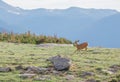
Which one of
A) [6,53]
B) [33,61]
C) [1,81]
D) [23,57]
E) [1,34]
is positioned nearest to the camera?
[1,81]

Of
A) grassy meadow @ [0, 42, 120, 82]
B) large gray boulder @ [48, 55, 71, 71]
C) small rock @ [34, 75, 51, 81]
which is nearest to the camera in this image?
small rock @ [34, 75, 51, 81]

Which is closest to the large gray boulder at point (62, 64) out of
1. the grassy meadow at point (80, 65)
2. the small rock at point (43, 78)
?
the grassy meadow at point (80, 65)

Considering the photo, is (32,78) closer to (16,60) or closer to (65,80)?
(65,80)

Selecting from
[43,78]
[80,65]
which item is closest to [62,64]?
[80,65]

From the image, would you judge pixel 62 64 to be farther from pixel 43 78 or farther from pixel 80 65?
pixel 43 78

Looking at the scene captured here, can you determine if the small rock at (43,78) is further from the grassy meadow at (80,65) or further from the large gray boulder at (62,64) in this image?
the large gray boulder at (62,64)

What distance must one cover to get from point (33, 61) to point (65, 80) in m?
4.67

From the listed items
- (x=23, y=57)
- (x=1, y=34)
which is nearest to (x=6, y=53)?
(x=23, y=57)

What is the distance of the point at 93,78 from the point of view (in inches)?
801

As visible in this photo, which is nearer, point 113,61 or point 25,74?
point 25,74

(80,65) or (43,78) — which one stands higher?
(80,65)

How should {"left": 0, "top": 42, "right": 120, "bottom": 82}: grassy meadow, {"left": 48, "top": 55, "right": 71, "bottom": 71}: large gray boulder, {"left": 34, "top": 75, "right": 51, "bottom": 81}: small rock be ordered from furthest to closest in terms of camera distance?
{"left": 48, "top": 55, "right": 71, "bottom": 71}: large gray boulder → {"left": 0, "top": 42, "right": 120, "bottom": 82}: grassy meadow → {"left": 34, "top": 75, "right": 51, "bottom": 81}: small rock

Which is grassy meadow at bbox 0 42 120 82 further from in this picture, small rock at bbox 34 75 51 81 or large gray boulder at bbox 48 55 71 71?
large gray boulder at bbox 48 55 71 71

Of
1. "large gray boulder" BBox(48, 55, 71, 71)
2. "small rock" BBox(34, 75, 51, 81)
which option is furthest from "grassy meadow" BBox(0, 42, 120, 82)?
"large gray boulder" BBox(48, 55, 71, 71)
